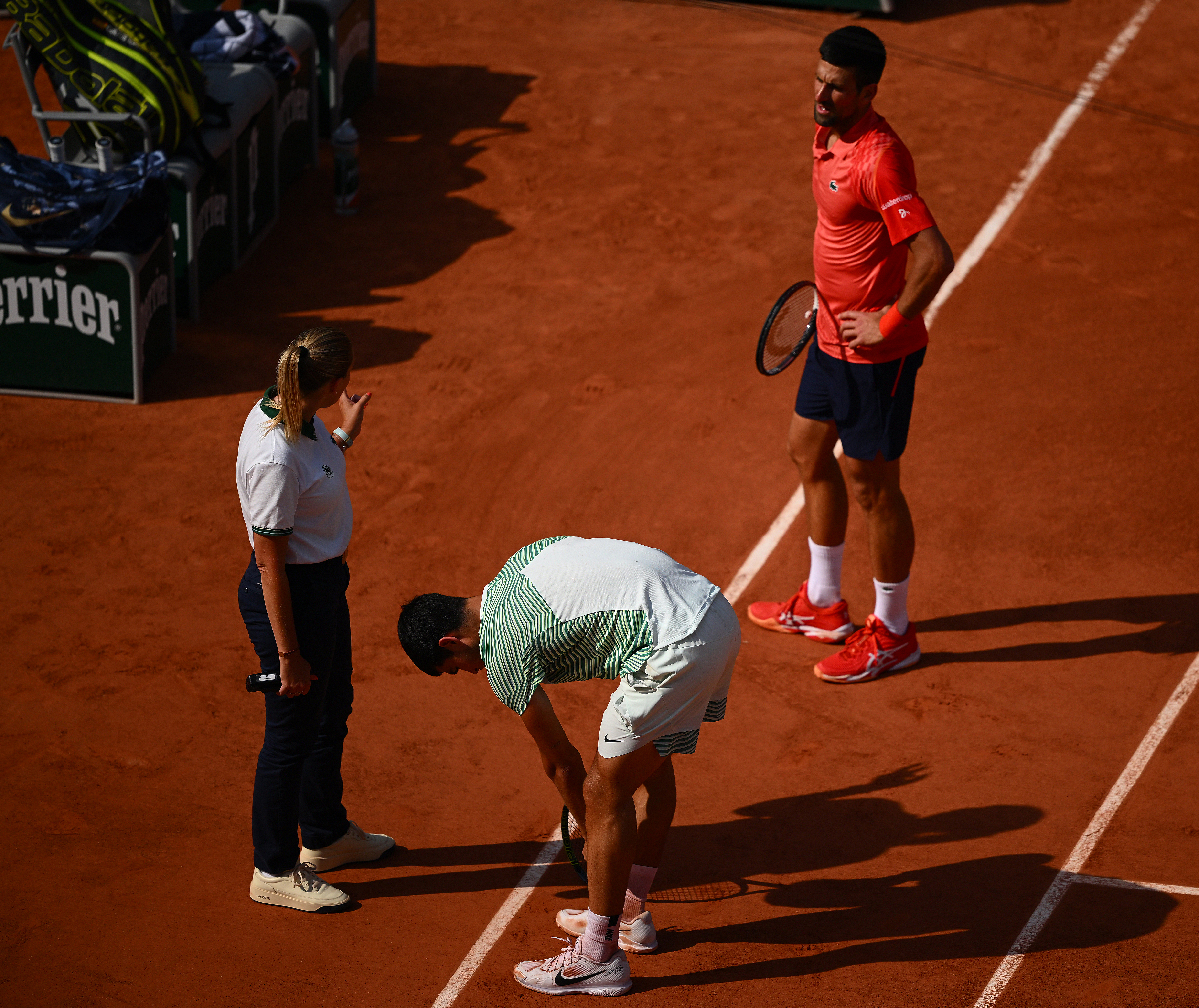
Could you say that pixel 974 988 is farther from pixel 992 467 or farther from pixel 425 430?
pixel 425 430

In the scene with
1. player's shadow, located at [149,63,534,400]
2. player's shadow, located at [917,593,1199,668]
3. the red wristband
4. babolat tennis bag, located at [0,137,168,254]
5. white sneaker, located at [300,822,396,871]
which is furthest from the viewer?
player's shadow, located at [149,63,534,400]

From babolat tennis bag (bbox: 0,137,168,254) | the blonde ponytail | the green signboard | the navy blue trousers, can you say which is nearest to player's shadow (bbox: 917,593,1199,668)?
the navy blue trousers

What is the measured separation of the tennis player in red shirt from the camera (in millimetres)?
5496

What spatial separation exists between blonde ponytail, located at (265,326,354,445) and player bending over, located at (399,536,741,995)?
0.75 meters

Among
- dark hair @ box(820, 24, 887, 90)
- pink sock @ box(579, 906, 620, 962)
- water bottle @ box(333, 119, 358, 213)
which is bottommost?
pink sock @ box(579, 906, 620, 962)

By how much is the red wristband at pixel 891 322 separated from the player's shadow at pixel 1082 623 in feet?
5.95

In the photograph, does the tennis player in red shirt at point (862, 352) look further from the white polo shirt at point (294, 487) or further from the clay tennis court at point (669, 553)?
the white polo shirt at point (294, 487)

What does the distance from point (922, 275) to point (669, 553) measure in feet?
8.13

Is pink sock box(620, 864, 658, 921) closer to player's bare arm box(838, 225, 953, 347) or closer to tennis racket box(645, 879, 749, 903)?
tennis racket box(645, 879, 749, 903)

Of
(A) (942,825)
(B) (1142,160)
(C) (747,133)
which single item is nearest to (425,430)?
(A) (942,825)

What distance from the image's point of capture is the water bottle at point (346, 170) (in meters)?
10.5

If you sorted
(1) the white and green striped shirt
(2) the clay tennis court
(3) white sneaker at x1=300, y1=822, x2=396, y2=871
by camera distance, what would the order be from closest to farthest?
(1) the white and green striped shirt, (2) the clay tennis court, (3) white sneaker at x1=300, y1=822, x2=396, y2=871

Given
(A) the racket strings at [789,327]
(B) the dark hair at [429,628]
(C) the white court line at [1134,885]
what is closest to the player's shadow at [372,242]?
(A) the racket strings at [789,327]

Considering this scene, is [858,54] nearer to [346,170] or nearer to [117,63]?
[117,63]
